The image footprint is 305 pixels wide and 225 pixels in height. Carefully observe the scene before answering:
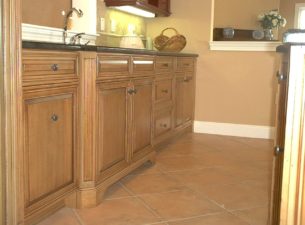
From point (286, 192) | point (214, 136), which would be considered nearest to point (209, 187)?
point (286, 192)

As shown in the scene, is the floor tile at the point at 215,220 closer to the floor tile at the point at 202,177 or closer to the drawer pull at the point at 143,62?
the floor tile at the point at 202,177

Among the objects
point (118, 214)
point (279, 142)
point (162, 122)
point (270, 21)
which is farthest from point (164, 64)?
point (270, 21)

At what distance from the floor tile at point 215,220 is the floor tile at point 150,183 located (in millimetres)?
481

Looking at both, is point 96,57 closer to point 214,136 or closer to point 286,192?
point 286,192

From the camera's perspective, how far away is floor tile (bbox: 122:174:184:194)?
256 cm

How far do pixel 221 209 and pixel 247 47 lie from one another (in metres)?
2.46

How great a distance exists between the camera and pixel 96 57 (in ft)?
7.04

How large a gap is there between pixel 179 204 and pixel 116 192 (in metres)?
0.42

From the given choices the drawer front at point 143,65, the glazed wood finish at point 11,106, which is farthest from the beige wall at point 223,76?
the glazed wood finish at point 11,106

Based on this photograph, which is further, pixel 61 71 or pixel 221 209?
pixel 221 209

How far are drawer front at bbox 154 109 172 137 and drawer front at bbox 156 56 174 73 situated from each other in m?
0.37

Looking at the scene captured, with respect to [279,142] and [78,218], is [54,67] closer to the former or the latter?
[78,218]

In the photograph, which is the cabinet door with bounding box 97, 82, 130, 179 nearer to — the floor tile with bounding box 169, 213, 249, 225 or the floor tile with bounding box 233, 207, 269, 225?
the floor tile with bounding box 169, 213, 249, 225

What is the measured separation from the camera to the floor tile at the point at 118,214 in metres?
2.05
